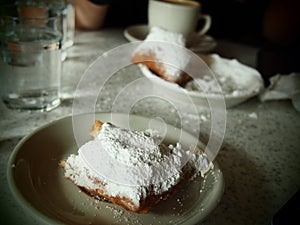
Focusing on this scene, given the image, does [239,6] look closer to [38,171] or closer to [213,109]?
[213,109]

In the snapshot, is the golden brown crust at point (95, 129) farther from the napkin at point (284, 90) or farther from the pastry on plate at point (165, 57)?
the napkin at point (284, 90)

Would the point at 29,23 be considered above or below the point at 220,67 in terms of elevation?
above

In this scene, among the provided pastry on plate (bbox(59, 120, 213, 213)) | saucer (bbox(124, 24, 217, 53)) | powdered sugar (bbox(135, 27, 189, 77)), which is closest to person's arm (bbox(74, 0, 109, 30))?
saucer (bbox(124, 24, 217, 53))

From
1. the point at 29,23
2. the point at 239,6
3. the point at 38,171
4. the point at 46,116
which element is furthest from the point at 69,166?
the point at 239,6

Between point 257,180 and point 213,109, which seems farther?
point 213,109

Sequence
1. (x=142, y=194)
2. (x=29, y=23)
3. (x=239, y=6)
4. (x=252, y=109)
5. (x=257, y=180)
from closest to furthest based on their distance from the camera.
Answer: (x=142, y=194)
(x=257, y=180)
(x=29, y=23)
(x=252, y=109)
(x=239, y=6)

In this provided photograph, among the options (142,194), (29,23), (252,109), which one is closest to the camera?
(142,194)
